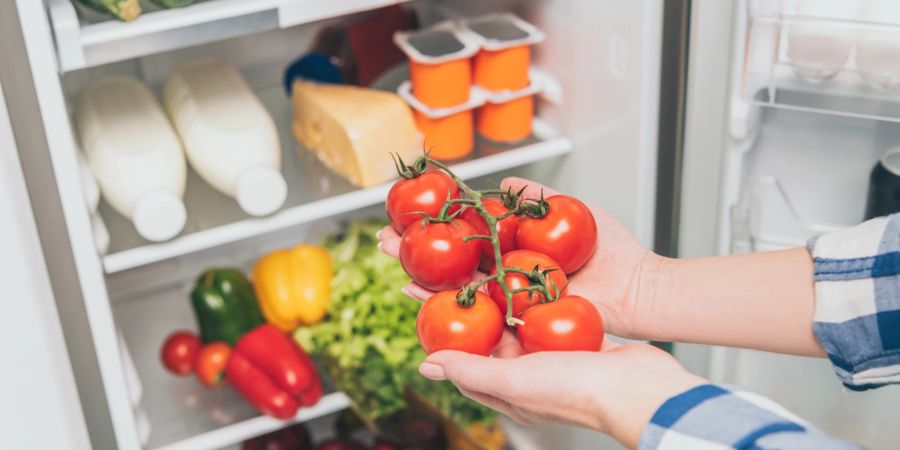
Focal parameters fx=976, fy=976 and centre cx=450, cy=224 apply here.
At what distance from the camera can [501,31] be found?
5.77 ft

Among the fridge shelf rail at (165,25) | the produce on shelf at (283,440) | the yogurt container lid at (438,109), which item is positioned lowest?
the produce on shelf at (283,440)

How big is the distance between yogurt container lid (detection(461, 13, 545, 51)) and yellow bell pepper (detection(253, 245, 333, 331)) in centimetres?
51

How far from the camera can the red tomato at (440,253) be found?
115 centimetres

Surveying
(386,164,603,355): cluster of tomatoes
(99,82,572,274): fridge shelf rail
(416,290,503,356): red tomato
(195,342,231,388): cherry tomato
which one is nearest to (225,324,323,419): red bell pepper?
(195,342,231,388): cherry tomato

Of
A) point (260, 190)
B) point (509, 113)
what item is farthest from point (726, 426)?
point (509, 113)

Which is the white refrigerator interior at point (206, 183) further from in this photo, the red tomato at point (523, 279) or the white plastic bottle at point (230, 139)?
the red tomato at point (523, 279)

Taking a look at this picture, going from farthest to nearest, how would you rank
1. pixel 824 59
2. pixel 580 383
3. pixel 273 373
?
pixel 273 373 < pixel 824 59 < pixel 580 383

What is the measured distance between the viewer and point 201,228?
1.60m

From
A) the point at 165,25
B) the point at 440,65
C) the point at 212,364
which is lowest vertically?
the point at 212,364

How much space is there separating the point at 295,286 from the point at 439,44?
1.68 ft

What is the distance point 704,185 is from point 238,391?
0.95 meters

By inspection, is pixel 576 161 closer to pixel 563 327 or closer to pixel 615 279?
pixel 615 279

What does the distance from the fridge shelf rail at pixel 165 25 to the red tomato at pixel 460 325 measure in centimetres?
53

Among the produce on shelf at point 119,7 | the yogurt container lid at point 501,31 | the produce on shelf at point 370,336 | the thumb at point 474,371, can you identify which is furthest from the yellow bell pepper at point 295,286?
the thumb at point 474,371
